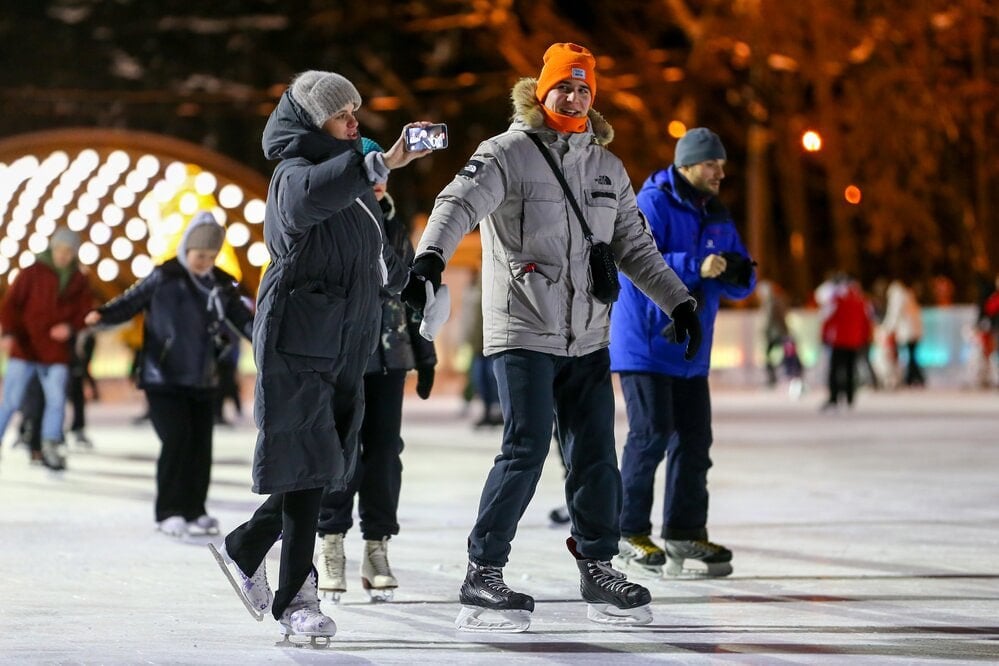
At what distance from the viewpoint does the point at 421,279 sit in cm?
565

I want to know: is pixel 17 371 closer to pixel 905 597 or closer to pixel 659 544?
pixel 659 544

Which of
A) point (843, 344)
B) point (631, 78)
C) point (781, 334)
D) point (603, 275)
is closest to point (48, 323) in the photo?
point (603, 275)

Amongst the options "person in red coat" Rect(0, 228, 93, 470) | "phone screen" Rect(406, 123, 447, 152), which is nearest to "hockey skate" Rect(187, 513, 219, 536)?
"person in red coat" Rect(0, 228, 93, 470)

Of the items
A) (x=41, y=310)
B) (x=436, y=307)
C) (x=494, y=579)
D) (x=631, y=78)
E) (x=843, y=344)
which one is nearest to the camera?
(x=436, y=307)

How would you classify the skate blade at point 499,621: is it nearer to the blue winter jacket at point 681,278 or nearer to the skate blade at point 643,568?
the skate blade at point 643,568

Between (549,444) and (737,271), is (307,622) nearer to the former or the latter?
(549,444)

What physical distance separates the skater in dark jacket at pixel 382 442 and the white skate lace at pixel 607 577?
3.11ft

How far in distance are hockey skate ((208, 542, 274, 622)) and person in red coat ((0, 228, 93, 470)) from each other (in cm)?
663

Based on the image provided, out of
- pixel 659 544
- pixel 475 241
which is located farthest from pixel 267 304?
pixel 475 241

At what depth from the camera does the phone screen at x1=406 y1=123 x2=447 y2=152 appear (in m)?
5.24

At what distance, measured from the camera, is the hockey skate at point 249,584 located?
588 cm

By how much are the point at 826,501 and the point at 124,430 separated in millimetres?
9368

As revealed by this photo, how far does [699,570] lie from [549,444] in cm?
151

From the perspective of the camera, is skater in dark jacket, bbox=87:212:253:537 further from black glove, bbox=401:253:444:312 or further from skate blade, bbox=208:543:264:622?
black glove, bbox=401:253:444:312
